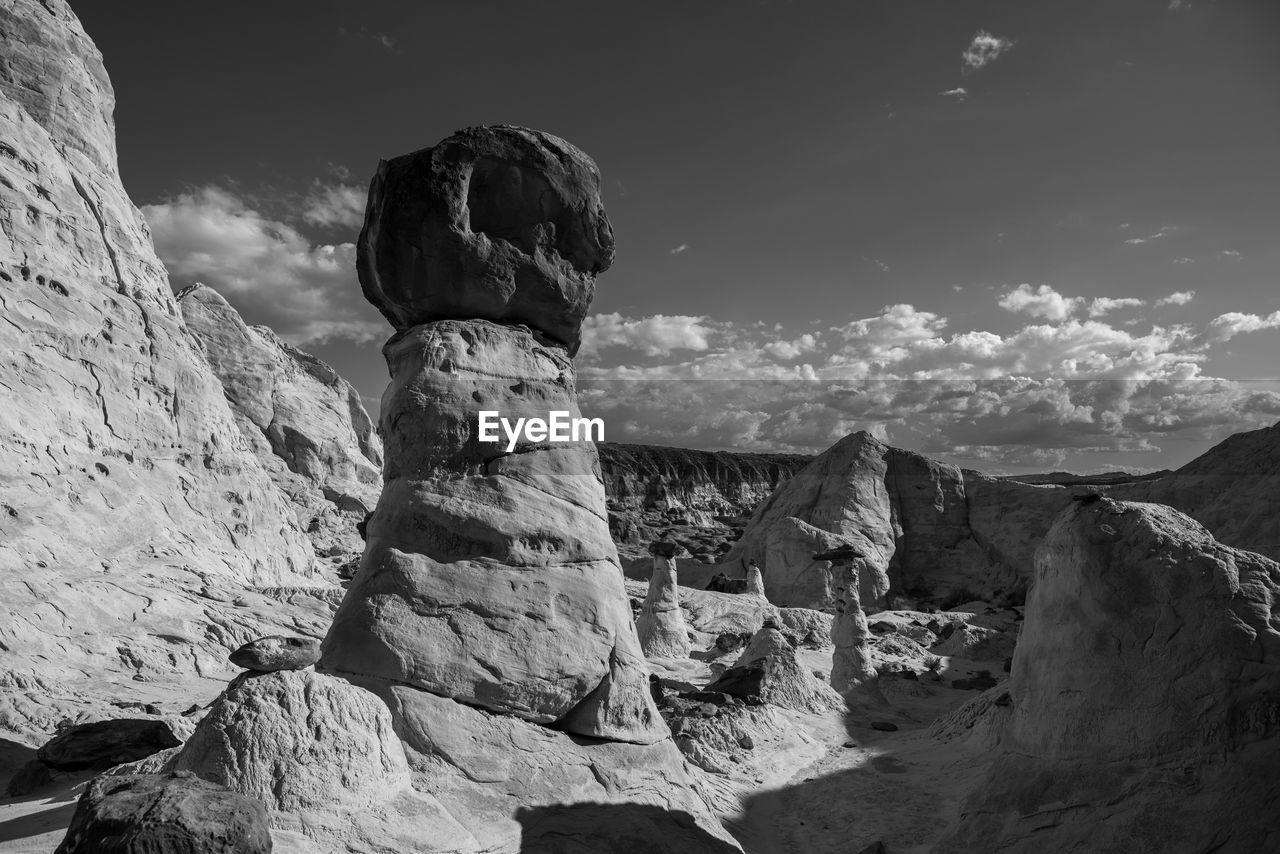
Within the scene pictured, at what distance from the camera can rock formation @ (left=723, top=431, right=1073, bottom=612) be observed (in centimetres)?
2631

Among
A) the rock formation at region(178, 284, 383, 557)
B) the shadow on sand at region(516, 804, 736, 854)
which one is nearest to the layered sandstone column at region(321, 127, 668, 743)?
the shadow on sand at region(516, 804, 736, 854)

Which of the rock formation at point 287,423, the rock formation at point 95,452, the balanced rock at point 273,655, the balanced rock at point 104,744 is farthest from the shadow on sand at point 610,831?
the rock formation at point 287,423

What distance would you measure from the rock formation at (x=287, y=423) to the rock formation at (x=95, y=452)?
892cm

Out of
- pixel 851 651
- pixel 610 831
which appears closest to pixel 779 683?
pixel 851 651

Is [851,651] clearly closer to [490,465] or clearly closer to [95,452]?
[490,465]

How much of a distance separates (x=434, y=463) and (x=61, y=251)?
12.3 meters

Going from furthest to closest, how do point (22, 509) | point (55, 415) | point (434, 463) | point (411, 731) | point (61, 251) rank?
point (61, 251), point (55, 415), point (22, 509), point (434, 463), point (411, 731)

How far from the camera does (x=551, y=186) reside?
629cm

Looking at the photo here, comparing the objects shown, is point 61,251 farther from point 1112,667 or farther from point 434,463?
point 1112,667

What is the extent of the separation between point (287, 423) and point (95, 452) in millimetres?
16664

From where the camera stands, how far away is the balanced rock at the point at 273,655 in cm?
613

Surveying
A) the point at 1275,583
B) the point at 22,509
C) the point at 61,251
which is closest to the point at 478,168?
the point at 1275,583

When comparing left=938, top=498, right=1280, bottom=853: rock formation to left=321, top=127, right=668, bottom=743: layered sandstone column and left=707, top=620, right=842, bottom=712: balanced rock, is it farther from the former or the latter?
left=707, top=620, right=842, bottom=712: balanced rock

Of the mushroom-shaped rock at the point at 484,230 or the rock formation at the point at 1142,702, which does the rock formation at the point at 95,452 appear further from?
the rock formation at the point at 1142,702
